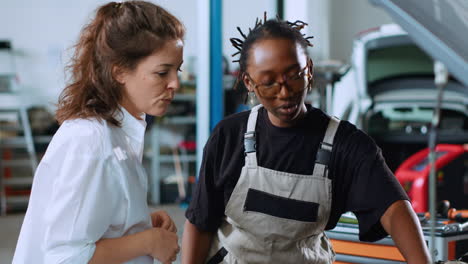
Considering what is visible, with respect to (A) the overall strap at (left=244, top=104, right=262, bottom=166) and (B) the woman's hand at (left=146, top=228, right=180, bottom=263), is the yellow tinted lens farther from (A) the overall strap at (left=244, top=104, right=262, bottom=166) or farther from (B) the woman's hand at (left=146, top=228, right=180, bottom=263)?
(B) the woman's hand at (left=146, top=228, right=180, bottom=263)

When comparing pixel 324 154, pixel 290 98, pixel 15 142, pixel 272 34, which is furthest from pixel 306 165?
pixel 15 142

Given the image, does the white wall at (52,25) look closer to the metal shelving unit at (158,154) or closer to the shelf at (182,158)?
the metal shelving unit at (158,154)

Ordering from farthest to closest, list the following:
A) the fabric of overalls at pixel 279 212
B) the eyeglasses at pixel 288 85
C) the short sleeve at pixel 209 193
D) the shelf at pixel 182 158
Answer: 1. the shelf at pixel 182 158
2. the short sleeve at pixel 209 193
3. the fabric of overalls at pixel 279 212
4. the eyeglasses at pixel 288 85

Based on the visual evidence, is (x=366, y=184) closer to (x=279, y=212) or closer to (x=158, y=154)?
(x=279, y=212)

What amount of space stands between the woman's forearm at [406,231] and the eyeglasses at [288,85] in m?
0.31

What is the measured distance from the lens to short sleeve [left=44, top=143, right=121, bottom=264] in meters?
1.07

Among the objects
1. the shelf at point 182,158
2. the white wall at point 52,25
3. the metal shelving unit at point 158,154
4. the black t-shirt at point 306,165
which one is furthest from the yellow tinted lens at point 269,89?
the white wall at point 52,25

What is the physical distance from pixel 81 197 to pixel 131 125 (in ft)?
0.75

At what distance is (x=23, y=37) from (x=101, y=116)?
563 cm

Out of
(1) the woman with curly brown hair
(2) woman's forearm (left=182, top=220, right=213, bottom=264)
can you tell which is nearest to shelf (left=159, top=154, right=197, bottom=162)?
(2) woman's forearm (left=182, top=220, right=213, bottom=264)

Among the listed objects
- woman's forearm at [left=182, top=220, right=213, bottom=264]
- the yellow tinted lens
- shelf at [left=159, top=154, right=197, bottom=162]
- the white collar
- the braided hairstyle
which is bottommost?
shelf at [left=159, top=154, right=197, bottom=162]

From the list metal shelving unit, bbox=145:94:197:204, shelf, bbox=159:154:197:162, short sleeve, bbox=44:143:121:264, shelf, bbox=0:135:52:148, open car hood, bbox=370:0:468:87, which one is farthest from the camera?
shelf, bbox=159:154:197:162

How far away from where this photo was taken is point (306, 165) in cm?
130

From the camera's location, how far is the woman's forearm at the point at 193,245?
1.43m
